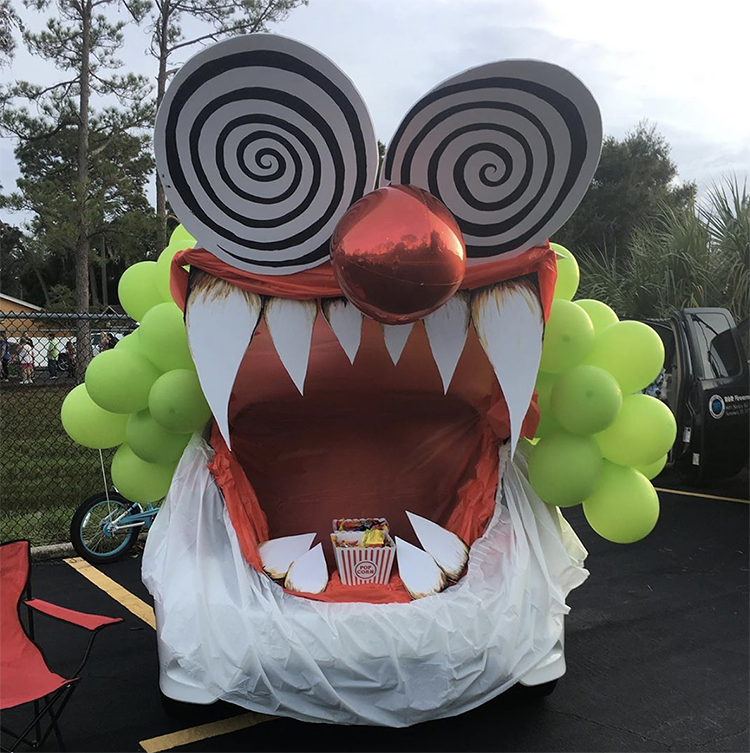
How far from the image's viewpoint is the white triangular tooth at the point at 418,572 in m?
2.69

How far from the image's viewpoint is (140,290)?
11.1 feet

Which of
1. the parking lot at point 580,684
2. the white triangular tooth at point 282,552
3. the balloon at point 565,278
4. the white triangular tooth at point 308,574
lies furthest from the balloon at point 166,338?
the balloon at point 565,278

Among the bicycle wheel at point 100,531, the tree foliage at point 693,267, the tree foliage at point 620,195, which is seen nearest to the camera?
the bicycle wheel at point 100,531

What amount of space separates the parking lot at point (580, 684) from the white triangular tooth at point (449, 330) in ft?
4.66

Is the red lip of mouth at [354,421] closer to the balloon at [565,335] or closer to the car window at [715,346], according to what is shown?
the balloon at [565,335]

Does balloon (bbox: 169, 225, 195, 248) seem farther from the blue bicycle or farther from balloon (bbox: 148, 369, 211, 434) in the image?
the blue bicycle

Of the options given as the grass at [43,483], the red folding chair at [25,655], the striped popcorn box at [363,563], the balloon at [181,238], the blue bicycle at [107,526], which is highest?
the balloon at [181,238]

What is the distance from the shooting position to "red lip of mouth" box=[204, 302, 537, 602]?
2.94 meters

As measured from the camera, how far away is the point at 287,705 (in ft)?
7.93

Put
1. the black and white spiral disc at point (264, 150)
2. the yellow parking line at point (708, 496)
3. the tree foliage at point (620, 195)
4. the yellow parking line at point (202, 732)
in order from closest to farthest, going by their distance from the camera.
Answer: the black and white spiral disc at point (264, 150) < the yellow parking line at point (202, 732) < the yellow parking line at point (708, 496) < the tree foliage at point (620, 195)

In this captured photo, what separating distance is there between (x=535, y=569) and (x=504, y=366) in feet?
2.58

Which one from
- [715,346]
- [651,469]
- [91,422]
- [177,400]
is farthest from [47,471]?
[715,346]

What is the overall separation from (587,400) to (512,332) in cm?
42

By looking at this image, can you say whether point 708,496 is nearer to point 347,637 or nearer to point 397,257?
point 347,637
